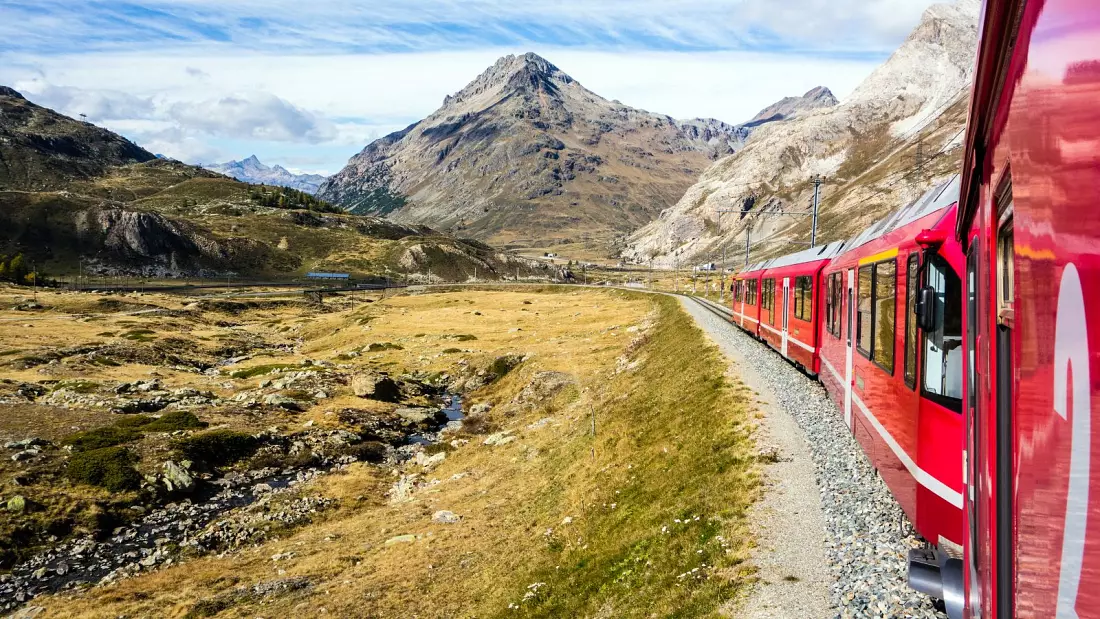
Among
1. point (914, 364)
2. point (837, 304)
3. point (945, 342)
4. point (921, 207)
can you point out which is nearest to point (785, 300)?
point (837, 304)

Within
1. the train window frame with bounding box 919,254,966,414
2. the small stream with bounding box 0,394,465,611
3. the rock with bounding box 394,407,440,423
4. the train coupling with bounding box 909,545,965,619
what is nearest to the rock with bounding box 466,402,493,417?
the rock with bounding box 394,407,440,423

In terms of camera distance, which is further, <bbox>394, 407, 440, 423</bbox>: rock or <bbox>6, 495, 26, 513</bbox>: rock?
<bbox>394, 407, 440, 423</bbox>: rock

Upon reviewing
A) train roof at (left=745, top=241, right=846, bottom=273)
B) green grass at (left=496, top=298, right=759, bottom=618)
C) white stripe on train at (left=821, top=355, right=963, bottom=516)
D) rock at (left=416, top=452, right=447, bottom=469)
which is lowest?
rock at (left=416, top=452, right=447, bottom=469)

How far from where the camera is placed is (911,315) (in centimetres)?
1149

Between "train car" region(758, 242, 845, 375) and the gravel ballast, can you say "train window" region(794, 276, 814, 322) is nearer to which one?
"train car" region(758, 242, 845, 375)

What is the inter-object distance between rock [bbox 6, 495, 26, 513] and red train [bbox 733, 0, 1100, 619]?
116 feet

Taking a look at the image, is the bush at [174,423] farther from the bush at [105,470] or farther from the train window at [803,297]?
the train window at [803,297]

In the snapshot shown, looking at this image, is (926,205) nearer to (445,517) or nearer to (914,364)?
(914,364)

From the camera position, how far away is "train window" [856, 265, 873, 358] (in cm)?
1518

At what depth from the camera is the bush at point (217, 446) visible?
126 ft

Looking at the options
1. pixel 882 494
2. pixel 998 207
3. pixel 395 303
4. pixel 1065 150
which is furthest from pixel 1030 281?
pixel 395 303

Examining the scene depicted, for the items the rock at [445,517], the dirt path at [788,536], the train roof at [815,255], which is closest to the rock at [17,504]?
the rock at [445,517]

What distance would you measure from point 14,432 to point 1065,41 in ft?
163

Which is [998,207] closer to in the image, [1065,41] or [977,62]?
[977,62]
